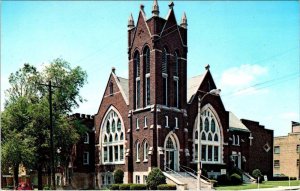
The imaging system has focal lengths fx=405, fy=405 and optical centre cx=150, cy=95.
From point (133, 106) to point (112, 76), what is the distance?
6441 millimetres

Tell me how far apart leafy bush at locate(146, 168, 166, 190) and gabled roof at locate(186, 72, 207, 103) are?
1102cm

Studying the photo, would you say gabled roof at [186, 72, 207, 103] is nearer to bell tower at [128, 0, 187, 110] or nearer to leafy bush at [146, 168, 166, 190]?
bell tower at [128, 0, 187, 110]

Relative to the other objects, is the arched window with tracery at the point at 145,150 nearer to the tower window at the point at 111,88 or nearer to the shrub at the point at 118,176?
the shrub at the point at 118,176

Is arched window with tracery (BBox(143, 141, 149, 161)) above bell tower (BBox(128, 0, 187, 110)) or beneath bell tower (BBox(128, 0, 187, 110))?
beneath

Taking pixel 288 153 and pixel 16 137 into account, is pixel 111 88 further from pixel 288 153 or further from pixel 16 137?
pixel 288 153

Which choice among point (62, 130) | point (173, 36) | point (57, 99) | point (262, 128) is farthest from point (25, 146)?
point (262, 128)

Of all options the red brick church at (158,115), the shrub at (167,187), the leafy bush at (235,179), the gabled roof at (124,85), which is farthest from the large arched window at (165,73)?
the leafy bush at (235,179)

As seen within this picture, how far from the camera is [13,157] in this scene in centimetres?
3866

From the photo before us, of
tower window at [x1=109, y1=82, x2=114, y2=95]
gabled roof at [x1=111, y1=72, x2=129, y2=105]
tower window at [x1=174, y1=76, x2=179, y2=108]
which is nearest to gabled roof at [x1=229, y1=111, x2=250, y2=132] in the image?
tower window at [x1=174, y1=76, x2=179, y2=108]

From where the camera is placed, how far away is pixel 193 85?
47.2 metres

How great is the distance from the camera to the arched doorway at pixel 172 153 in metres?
40.1

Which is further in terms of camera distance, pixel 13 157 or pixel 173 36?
pixel 173 36

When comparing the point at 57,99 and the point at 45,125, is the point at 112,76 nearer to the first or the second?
the point at 57,99

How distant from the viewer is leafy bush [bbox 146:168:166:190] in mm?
35938
